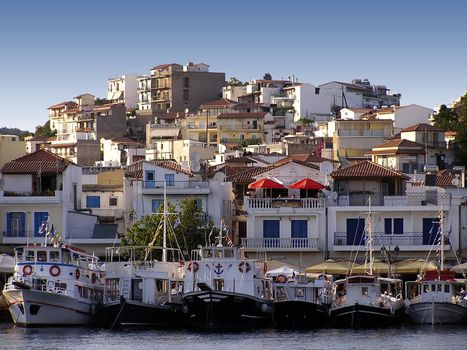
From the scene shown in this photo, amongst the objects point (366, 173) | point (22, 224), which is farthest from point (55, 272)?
point (366, 173)

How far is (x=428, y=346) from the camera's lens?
60.2m

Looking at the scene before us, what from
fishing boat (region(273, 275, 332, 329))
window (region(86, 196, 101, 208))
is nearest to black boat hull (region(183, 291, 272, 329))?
fishing boat (region(273, 275, 332, 329))

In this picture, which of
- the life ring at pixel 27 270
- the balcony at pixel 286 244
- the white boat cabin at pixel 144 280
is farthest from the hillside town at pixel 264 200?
the life ring at pixel 27 270

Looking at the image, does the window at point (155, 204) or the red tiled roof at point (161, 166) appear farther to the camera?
the red tiled roof at point (161, 166)

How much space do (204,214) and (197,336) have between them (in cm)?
1945

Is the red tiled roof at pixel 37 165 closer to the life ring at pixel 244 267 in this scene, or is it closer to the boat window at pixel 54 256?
the boat window at pixel 54 256

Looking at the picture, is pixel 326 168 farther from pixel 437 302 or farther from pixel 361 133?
pixel 361 133

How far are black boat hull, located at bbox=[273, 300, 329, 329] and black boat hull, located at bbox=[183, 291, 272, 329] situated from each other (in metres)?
0.43

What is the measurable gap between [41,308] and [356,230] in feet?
65.9

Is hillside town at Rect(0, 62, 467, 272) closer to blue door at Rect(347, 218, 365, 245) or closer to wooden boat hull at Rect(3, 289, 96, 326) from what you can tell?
blue door at Rect(347, 218, 365, 245)

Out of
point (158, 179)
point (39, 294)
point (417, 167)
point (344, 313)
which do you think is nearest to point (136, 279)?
point (39, 294)

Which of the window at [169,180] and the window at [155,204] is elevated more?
the window at [169,180]

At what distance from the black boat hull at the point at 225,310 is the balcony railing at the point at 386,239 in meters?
12.7

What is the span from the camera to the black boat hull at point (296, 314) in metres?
69.3
